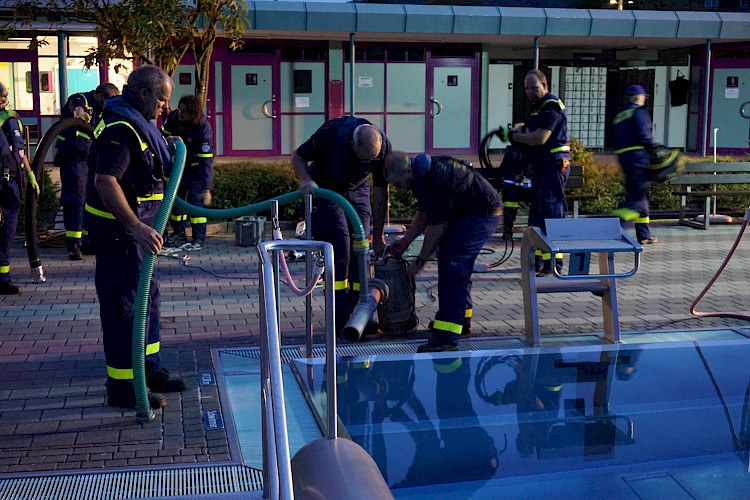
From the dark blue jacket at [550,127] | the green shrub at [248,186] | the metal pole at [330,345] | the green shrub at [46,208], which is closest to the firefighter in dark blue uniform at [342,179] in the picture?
the dark blue jacket at [550,127]

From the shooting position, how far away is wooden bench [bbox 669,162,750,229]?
1290cm

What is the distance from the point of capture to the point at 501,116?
23766 mm

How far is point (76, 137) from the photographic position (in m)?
10.0

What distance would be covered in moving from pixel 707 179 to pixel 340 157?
329 inches

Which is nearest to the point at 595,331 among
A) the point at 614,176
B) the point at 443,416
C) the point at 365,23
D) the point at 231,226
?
the point at 443,416

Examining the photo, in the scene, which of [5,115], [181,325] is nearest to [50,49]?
[5,115]

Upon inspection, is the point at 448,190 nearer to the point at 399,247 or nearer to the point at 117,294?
the point at 399,247

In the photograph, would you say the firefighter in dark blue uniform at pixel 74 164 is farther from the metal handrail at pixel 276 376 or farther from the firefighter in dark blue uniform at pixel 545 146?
the metal handrail at pixel 276 376

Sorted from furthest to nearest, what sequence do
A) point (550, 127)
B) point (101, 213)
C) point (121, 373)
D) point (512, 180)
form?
point (512, 180) < point (550, 127) < point (121, 373) < point (101, 213)

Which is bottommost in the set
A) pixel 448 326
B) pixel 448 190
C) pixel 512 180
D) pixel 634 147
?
pixel 448 326

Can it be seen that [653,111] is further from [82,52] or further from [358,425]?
[358,425]

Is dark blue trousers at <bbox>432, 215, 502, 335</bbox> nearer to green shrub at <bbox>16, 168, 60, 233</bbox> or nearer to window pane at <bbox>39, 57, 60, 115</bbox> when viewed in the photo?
green shrub at <bbox>16, 168, 60, 233</bbox>

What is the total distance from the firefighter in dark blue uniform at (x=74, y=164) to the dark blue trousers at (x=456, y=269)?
17.7 ft

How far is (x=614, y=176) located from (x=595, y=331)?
25.3ft
